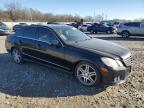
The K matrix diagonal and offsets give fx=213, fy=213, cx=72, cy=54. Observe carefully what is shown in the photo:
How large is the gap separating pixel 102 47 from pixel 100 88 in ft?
3.82

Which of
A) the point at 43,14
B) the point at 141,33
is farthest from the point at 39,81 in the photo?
the point at 43,14

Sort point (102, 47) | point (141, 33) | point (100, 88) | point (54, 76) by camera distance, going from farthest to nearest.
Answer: point (141, 33) < point (54, 76) < point (102, 47) < point (100, 88)

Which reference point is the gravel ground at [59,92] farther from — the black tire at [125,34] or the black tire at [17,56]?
the black tire at [125,34]

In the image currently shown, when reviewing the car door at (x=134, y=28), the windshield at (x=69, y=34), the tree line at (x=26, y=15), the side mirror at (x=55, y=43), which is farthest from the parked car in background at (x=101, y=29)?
the tree line at (x=26, y=15)

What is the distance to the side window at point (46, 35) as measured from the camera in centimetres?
655

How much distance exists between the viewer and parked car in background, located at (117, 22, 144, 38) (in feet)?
70.1

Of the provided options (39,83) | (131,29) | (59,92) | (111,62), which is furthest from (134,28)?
(59,92)

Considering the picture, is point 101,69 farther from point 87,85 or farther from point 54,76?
point 54,76

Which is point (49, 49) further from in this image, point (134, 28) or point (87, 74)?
point (134, 28)

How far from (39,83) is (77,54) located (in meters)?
1.38

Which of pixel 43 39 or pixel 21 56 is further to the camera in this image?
pixel 21 56

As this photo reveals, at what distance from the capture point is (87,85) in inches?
225

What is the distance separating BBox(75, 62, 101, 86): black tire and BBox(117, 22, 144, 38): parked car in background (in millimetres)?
17017

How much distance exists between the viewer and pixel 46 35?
6.78 m
